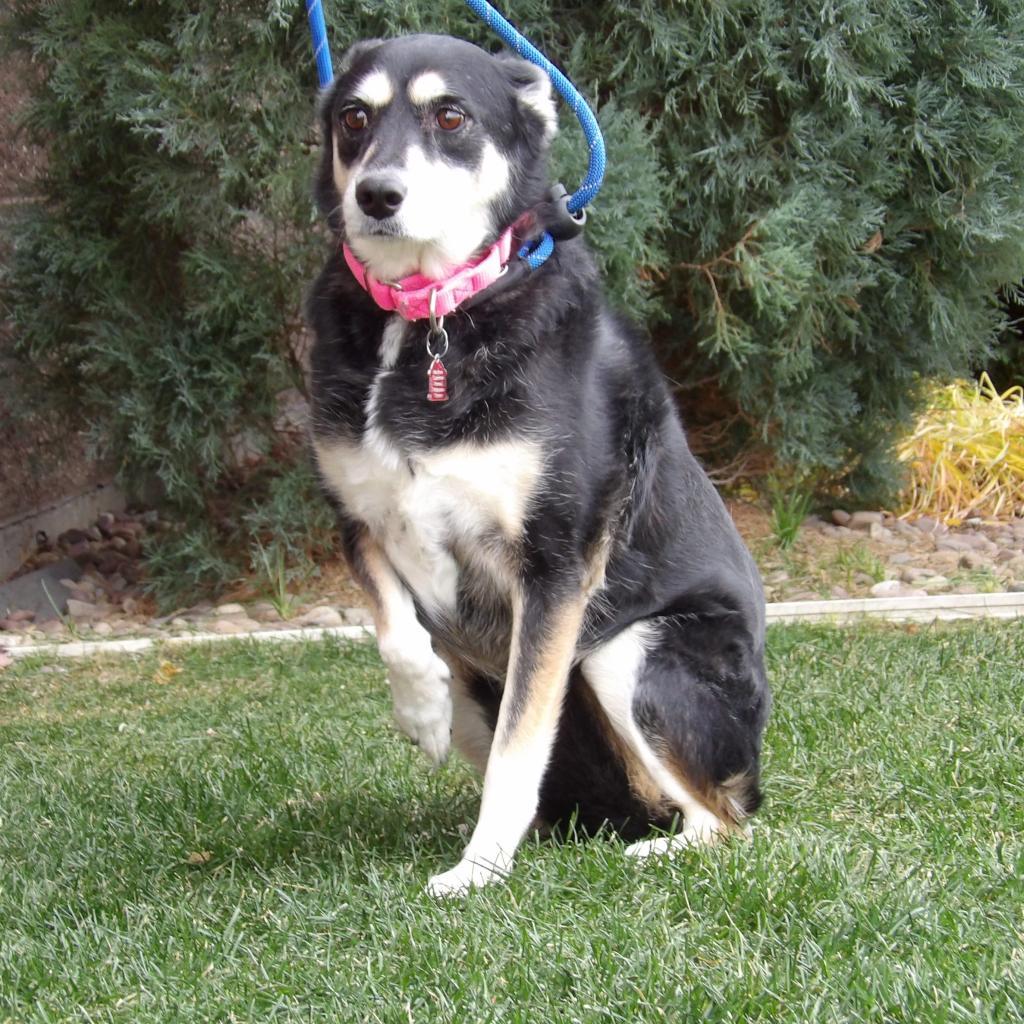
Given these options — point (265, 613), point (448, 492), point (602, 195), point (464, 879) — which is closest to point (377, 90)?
point (448, 492)

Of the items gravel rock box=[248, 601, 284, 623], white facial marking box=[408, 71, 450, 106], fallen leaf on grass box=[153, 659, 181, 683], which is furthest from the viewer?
gravel rock box=[248, 601, 284, 623]

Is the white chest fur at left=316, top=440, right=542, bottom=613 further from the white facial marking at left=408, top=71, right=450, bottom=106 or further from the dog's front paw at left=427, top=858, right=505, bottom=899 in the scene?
the white facial marking at left=408, top=71, right=450, bottom=106

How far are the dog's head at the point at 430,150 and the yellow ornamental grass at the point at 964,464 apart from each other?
4.44 meters

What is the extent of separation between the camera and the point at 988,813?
317cm

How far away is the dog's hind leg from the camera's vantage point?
2.99 m

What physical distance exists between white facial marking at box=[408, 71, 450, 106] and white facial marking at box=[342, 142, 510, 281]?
0.34 ft

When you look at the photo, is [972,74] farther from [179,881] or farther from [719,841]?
[179,881]

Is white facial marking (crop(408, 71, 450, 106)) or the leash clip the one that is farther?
the leash clip

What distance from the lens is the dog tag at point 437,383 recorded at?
Result: 279cm

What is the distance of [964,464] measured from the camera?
7250 mm

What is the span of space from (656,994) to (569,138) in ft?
12.9

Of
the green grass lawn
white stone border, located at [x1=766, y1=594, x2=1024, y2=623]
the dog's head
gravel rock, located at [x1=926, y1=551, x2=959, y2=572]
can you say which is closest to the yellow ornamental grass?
gravel rock, located at [x1=926, y1=551, x2=959, y2=572]

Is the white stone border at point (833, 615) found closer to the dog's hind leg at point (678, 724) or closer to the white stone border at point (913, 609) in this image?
the white stone border at point (913, 609)

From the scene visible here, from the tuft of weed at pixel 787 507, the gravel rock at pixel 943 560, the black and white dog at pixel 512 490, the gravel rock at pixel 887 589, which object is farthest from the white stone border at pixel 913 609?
the black and white dog at pixel 512 490
